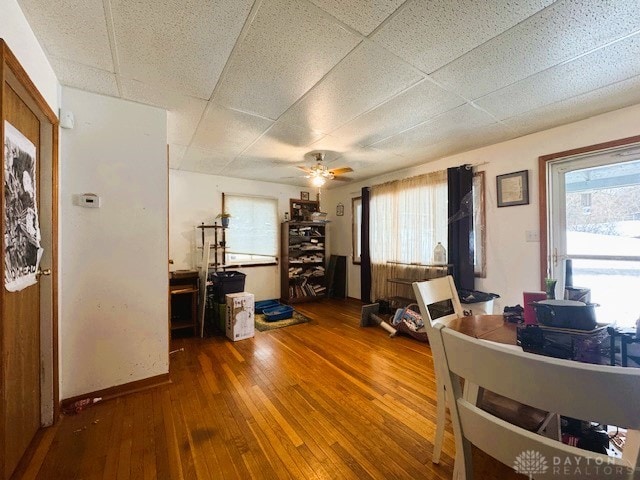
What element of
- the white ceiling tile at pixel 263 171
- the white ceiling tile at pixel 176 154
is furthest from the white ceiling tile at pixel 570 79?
the white ceiling tile at pixel 176 154

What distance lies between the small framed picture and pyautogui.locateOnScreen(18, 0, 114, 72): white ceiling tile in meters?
3.57

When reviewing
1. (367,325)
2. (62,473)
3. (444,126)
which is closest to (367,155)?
(444,126)

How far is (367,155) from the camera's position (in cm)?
338

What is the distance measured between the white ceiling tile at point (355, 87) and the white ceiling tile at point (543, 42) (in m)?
0.28

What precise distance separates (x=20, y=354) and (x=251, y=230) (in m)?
3.39

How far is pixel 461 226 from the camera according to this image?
3205mm

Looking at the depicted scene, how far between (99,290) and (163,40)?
171cm

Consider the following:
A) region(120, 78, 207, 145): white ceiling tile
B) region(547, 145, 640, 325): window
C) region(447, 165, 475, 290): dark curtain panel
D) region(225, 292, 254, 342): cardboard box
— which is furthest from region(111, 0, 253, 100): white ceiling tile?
region(547, 145, 640, 325): window

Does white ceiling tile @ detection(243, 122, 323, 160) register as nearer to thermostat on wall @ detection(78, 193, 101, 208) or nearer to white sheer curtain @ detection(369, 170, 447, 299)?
thermostat on wall @ detection(78, 193, 101, 208)

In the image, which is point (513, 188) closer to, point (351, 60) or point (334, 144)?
point (334, 144)

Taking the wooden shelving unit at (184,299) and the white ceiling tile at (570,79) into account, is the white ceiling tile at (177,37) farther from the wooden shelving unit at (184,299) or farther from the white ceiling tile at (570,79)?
the wooden shelving unit at (184,299)

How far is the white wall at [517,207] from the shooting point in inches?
93.7

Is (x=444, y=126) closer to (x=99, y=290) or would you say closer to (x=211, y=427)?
(x=211, y=427)

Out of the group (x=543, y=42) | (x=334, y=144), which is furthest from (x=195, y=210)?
(x=543, y=42)
